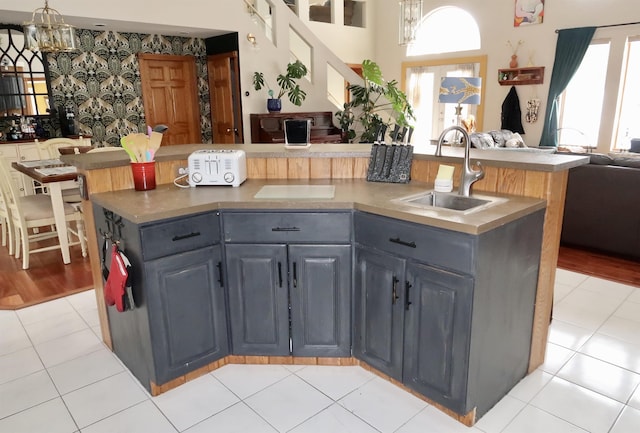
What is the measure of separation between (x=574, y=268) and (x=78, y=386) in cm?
363

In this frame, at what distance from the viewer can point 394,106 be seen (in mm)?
7070

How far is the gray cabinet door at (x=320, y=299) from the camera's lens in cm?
228

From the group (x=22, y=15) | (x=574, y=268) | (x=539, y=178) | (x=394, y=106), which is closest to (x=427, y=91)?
(x=394, y=106)

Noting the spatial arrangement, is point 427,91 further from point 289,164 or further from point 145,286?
point 145,286

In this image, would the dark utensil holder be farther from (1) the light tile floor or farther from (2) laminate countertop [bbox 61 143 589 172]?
(1) the light tile floor

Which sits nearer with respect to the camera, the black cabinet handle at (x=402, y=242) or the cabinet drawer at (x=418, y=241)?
the cabinet drawer at (x=418, y=241)

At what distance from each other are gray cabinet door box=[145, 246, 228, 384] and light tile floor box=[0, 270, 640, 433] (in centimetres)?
16

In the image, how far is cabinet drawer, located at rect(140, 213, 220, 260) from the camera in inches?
80.3

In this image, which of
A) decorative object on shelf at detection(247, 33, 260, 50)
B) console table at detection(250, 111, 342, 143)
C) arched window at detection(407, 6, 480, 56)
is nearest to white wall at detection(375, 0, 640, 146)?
arched window at detection(407, 6, 480, 56)

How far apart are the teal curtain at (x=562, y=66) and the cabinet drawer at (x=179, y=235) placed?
6865mm

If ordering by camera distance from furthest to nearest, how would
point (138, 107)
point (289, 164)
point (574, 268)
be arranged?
1. point (138, 107)
2. point (574, 268)
3. point (289, 164)

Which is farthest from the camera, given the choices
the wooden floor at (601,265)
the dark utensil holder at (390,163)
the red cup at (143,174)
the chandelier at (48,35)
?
the chandelier at (48,35)

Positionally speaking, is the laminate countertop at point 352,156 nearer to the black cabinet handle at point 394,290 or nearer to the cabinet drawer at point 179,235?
the cabinet drawer at point 179,235

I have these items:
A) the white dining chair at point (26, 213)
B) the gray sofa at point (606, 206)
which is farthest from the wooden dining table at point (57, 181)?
the gray sofa at point (606, 206)
